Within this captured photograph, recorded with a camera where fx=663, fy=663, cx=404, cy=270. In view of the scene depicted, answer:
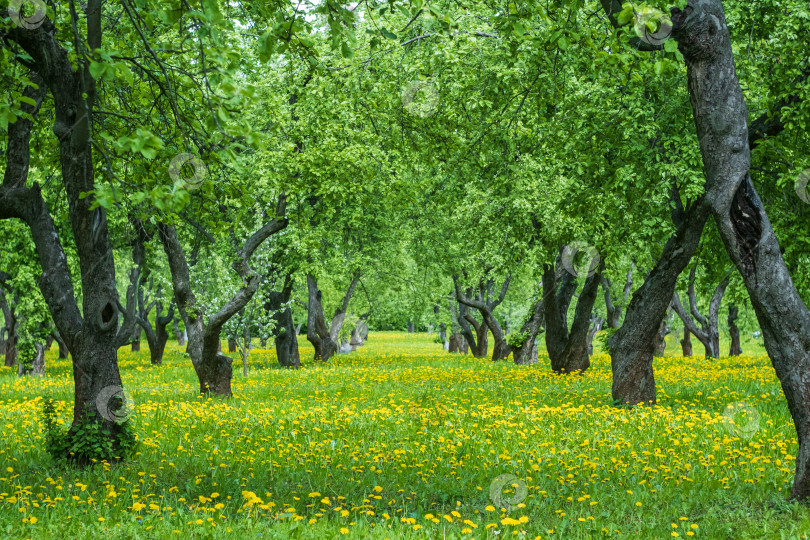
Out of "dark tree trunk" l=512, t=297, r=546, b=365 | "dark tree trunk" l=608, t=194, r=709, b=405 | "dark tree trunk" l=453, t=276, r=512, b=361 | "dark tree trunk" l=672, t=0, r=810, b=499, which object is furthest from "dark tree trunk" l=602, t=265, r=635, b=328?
"dark tree trunk" l=672, t=0, r=810, b=499

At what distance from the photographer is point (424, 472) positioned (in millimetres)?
8078

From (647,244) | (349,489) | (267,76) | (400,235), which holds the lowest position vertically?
(349,489)

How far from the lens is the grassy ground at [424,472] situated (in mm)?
5875

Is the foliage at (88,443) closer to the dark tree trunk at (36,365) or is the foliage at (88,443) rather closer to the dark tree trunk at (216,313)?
the dark tree trunk at (216,313)

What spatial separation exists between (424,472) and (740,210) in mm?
4590

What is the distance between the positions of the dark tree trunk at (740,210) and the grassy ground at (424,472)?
3.81 ft

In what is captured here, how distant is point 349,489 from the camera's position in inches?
290

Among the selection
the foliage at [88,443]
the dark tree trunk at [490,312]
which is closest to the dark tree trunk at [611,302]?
the dark tree trunk at [490,312]

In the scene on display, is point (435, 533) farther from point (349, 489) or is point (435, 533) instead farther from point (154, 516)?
point (154, 516)

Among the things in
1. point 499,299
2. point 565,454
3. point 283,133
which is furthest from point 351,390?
point 499,299

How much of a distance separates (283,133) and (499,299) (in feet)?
54.0

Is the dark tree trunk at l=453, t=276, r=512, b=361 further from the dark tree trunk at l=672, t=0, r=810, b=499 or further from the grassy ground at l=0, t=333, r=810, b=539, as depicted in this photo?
the dark tree trunk at l=672, t=0, r=810, b=499

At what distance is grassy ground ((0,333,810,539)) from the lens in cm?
588

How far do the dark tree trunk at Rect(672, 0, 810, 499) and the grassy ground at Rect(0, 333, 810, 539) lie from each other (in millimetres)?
1163
